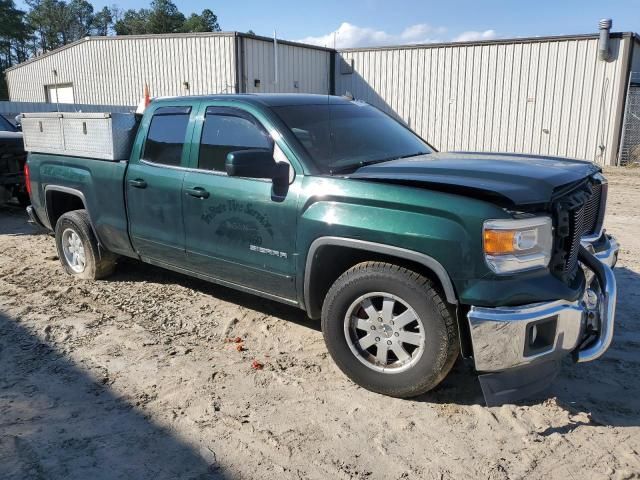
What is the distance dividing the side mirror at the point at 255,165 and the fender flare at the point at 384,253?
0.53 meters

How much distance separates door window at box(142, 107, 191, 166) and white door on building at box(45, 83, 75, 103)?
22.4m

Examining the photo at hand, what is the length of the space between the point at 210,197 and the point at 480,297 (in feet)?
7.01

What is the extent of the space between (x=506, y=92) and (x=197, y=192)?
14646 mm

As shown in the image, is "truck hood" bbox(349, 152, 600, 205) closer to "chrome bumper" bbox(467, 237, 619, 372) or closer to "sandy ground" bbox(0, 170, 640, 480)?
"chrome bumper" bbox(467, 237, 619, 372)

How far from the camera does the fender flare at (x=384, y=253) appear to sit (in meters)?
2.90

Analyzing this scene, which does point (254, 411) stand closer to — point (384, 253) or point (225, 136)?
point (384, 253)

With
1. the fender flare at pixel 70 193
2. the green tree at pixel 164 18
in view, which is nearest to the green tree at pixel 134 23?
the green tree at pixel 164 18

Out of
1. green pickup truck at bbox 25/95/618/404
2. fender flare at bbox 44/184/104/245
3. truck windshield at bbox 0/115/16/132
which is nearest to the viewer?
green pickup truck at bbox 25/95/618/404

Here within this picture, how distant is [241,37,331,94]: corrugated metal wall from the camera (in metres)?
17.6

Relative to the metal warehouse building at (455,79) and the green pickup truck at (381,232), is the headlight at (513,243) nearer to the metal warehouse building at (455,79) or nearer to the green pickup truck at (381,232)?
the green pickup truck at (381,232)

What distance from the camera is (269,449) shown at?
2.84m

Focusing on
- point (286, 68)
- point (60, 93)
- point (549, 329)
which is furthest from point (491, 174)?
point (60, 93)

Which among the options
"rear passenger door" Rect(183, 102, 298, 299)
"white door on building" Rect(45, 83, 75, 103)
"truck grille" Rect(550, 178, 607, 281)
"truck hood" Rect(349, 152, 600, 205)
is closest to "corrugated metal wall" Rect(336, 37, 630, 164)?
"truck hood" Rect(349, 152, 600, 205)

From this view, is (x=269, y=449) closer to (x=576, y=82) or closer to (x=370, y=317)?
(x=370, y=317)
